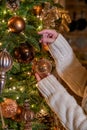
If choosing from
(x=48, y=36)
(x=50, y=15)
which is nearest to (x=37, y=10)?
(x=50, y=15)

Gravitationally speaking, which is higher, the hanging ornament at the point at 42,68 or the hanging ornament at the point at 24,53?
the hanging ornament at the point at 24,53

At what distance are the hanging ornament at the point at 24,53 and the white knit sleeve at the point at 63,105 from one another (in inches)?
4.4

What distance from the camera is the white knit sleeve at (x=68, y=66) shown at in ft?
4.32

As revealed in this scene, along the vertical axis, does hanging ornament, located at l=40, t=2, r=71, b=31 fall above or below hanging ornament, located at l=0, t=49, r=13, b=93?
above

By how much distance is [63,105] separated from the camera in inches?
45.9

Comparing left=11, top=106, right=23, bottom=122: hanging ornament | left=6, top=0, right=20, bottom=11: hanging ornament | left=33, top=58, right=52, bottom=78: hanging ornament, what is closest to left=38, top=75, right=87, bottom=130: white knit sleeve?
left=33, top=58, right=52, bottom=78: hanging ornament

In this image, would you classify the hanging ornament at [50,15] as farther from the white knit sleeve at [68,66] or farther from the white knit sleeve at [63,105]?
the white knit sleeve at [63,105]

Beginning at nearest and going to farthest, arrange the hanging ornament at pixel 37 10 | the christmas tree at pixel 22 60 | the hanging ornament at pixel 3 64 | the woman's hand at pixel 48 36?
the hanging ornament at pixel 3 64 < the christmas tree at pixel 22 60 < the woman's hand at pixel 48 36 < the hanging ornament at pixel 37 10

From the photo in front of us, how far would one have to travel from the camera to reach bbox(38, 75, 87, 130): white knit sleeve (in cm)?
114

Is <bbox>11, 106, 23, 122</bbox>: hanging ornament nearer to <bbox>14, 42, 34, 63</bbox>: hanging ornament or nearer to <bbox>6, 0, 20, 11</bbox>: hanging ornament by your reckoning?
<bbox>14, 42, 34, 63</bbox>: hanging ornament

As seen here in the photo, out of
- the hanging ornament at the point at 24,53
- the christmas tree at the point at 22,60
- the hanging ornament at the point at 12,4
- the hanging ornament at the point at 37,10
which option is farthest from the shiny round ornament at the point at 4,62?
the hanging ornament at the point at 37,10

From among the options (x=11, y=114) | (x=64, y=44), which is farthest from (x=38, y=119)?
(x=64, y=44)

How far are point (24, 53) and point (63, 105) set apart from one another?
0.25m

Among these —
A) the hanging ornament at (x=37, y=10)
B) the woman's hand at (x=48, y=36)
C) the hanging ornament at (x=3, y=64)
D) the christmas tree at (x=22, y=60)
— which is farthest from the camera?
the hanging ornament at (x=37, y=10)
